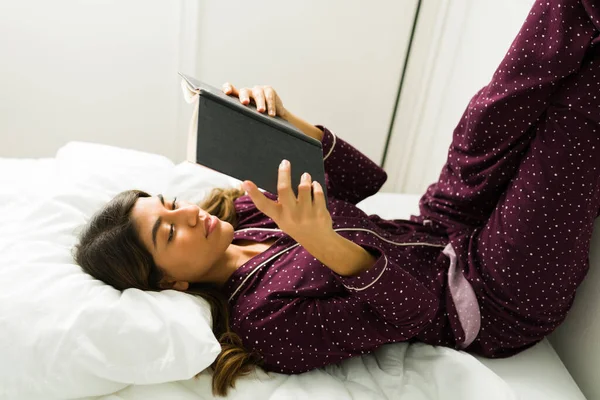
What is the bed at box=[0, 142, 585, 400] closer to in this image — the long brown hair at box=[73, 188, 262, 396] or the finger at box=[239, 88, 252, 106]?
the long brown hair at box=[73, 188, 262, 396]

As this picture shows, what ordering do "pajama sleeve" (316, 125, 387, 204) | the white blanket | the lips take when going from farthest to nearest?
"pajama sleeve" (316, 125, 387, 204), the lips, the white blanket

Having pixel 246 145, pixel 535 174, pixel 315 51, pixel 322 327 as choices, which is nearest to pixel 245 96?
pixel 246 145

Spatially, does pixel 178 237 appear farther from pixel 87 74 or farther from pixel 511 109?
pixel 87 74

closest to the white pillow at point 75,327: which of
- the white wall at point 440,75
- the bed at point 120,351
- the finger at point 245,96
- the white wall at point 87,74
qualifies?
the bed at point 120,351

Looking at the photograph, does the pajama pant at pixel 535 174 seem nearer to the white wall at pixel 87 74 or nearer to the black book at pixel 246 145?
the black book at pixel 246 145

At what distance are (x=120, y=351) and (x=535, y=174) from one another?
2.53ft

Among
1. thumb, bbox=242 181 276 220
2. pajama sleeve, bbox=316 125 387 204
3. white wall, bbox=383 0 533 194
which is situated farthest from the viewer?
white wall, bbox=383 0 533 194

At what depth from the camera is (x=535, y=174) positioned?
1.04 metres

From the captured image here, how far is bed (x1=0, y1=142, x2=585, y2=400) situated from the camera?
889 mm

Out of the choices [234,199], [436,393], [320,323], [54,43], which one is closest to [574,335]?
[436,393]

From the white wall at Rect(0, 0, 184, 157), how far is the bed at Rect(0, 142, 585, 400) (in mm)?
672

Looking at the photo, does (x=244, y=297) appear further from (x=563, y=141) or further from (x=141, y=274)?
(x=563, y=141)

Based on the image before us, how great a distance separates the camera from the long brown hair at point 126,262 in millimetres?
1015

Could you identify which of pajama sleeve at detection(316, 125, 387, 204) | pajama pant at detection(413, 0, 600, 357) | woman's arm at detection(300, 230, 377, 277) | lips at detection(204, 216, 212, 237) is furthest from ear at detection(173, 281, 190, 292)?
pajama pant at detection(413, 0, 600, 357)
